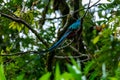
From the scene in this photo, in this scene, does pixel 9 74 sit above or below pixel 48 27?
below

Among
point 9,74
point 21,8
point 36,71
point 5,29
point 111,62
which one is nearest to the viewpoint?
point 111,62

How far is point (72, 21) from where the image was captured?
13.8 feet

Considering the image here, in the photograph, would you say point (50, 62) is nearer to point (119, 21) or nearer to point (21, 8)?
point (21, 8)

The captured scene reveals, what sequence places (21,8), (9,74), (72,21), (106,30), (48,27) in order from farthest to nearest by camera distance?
1. (48,27)
2. (9,74)
3. (21,8)
4. (72,21)
5. (106,30)

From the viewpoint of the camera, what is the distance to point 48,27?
698 centimetres

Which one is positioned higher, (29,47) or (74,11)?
(74,11)

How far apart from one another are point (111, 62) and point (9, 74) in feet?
11.7

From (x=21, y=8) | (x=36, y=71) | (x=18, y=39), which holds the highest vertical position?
(x=21, y=8)

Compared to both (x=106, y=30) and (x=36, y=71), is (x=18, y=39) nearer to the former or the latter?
(x=36, y=71)

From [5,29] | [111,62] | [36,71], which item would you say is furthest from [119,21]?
[5,29]

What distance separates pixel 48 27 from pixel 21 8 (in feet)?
8.14

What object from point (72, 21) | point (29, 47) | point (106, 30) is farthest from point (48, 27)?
point (106, 30)

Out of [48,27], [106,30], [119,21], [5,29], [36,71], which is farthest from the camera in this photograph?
[48,27]

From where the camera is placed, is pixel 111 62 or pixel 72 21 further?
pixel 72 21
